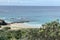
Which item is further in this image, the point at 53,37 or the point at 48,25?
the point at 48,25

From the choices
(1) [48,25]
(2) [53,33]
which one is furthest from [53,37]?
(1) [48,25]

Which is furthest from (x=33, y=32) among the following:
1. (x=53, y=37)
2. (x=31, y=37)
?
(x=53, y=37)

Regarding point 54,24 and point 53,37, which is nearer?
point 53,37

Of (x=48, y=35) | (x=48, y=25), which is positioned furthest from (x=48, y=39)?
(x=48, y=25)

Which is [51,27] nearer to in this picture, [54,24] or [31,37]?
[54,24]

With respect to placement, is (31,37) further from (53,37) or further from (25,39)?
(53,37)

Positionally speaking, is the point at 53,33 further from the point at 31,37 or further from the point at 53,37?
the point at 31,37
